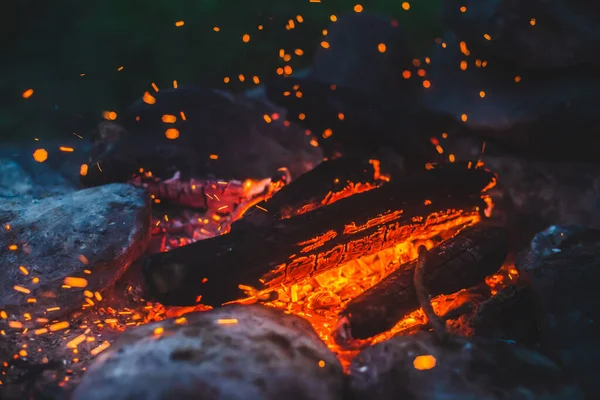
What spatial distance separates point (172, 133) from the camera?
3801 millimetres

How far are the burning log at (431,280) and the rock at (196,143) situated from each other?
5.07 feet

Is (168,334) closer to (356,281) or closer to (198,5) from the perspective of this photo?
(356,281)

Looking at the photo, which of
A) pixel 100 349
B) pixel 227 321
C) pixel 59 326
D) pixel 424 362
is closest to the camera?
pixel 424 362

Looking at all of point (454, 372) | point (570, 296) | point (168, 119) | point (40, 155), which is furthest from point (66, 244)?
point (570, 296)

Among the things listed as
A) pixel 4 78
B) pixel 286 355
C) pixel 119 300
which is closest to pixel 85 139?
pixel 4 78

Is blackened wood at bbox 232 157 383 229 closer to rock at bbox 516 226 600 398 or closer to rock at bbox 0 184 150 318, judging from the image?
rock at bbox 0 184 150 318

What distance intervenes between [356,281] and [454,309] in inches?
25.3

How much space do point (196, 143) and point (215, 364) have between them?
2.32 m

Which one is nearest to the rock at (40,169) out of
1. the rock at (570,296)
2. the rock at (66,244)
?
the rock at (66,244)

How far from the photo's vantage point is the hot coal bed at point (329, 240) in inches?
76.5

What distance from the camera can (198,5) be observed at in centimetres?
411

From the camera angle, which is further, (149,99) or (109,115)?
(109,115)

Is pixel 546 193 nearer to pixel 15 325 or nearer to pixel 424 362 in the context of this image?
pixel 424 362

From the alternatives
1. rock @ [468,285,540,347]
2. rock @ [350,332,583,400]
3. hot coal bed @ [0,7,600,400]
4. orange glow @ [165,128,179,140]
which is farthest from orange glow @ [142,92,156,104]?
rock @ [468,285,540,347]
